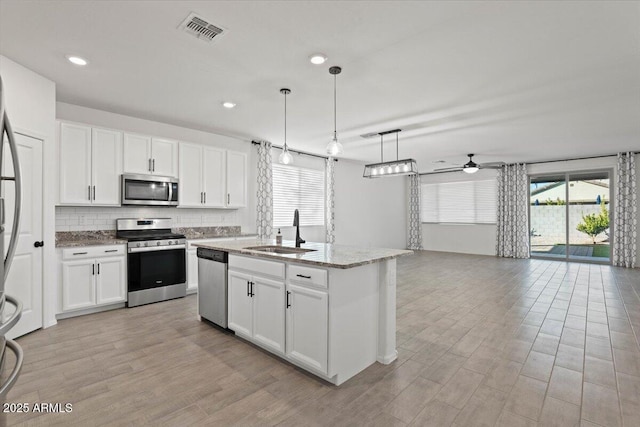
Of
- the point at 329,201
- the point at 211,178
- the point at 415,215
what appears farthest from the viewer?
the point at 415,215

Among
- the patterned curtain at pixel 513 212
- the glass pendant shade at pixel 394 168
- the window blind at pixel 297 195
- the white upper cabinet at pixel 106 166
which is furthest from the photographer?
the patterned curtain at pixel 513 212

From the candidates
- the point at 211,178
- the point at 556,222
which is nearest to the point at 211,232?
the point at 211,178

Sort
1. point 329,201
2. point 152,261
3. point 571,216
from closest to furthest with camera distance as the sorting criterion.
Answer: point 152,261 < point 329,201 < point 571,216

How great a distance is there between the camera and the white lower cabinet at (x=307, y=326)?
2.33 meters

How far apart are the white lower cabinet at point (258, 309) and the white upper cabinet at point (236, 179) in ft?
8.35

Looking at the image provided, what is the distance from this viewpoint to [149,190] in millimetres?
4559

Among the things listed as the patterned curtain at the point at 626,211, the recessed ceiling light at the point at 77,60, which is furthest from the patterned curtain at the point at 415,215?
the recessed ceiling light at the point at 77,60

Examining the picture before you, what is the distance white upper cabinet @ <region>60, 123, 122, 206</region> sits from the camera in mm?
3869

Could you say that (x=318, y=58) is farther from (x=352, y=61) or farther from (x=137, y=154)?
(x=137, y=154)

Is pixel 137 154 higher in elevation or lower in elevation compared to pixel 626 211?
higher

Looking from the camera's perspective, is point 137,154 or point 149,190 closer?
point 137,154

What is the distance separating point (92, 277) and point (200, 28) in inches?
128

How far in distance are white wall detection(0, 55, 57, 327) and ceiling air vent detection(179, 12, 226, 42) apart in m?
2.00

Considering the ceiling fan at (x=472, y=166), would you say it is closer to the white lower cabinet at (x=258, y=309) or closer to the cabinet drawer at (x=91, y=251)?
the white lower cabinet at (x=258, y=309)
